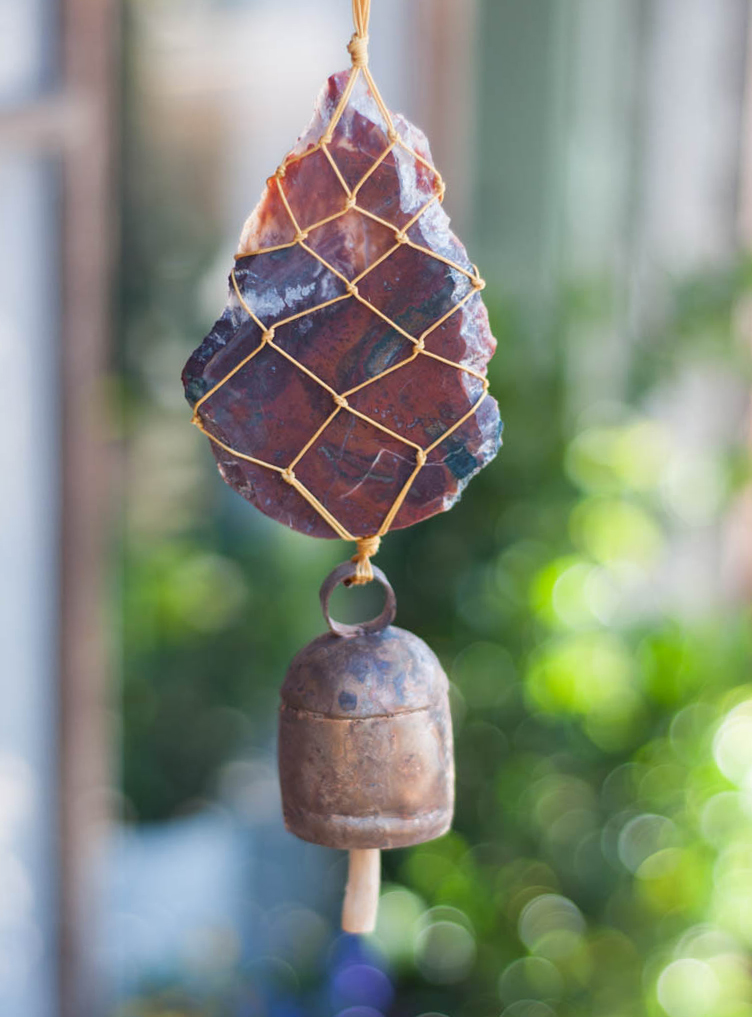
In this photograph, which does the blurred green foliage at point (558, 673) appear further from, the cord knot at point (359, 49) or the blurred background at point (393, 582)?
A: the cord knot at point (359, 49)

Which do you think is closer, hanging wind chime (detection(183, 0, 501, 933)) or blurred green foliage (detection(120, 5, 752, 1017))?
hanging wind chime (detection(183, 0, 501, 933))

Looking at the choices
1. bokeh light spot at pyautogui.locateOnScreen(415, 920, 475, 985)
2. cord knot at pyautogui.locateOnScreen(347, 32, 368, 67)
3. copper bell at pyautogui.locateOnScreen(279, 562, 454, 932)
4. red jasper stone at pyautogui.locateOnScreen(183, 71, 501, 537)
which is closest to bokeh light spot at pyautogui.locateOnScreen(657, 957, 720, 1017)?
bokeh light spot at pyautogui.locateOnScreen(415, 920, 475, 985)

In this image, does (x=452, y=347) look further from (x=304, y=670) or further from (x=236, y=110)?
(x=236, y=110)

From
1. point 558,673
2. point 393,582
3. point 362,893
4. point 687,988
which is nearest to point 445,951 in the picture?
point 687,988

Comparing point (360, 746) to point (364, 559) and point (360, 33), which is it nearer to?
point (364, 559)

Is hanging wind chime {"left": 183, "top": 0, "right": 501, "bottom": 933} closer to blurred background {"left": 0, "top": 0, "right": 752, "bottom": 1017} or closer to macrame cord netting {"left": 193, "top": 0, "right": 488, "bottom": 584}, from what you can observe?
macrame cord netting {"left": 193, "top": 0, "right": 488, "bottom": 584}
